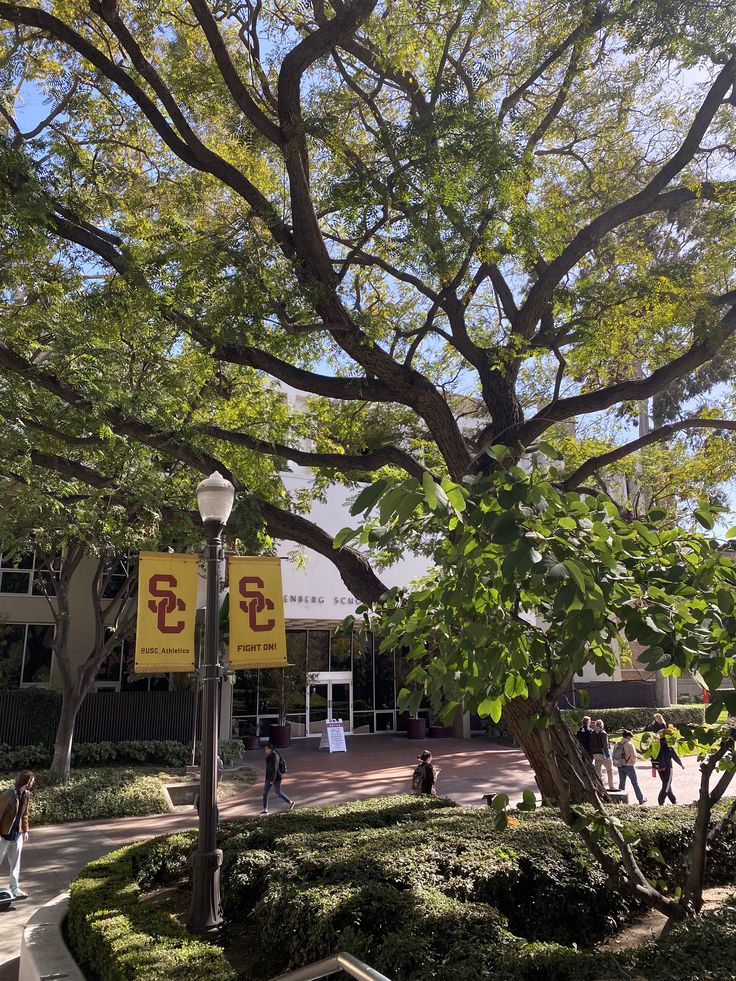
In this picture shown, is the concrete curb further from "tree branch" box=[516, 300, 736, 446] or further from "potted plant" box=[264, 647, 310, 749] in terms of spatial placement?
"potted plant" box=[264, 647, 310, 749]

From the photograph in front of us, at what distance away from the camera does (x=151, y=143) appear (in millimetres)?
11797

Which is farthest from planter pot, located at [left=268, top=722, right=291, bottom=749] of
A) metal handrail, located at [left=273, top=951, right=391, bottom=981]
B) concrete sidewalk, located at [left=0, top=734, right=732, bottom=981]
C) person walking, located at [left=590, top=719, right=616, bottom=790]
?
metal handrail, located at [left=273, top=951, right=391, bottom=981]

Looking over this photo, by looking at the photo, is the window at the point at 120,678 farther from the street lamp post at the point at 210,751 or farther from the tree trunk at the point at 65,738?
the street lamp post at the point at 210,751

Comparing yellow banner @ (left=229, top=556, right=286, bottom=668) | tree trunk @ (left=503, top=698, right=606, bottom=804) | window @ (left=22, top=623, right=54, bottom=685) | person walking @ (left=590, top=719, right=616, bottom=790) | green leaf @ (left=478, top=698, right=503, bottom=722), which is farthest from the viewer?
window @ (left=22, top=623, right=54, bottom=685)

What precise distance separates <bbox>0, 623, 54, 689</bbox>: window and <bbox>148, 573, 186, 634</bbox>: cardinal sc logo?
17.0 m

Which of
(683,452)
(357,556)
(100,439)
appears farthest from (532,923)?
(683,452)

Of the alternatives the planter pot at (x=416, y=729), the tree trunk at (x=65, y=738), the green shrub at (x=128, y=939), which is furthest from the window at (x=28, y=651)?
the green shrub at (x=128, y=939)

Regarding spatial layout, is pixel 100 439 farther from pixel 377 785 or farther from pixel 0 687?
pixel 0 687

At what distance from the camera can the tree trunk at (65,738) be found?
54.2 ft

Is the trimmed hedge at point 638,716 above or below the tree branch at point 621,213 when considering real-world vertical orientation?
below

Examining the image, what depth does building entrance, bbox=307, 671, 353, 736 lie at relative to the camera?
27478mm

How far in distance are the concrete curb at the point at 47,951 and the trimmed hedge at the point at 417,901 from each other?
0.15m

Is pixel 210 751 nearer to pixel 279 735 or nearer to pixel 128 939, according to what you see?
pixel 128 939

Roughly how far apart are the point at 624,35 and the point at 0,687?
72.1 ft
